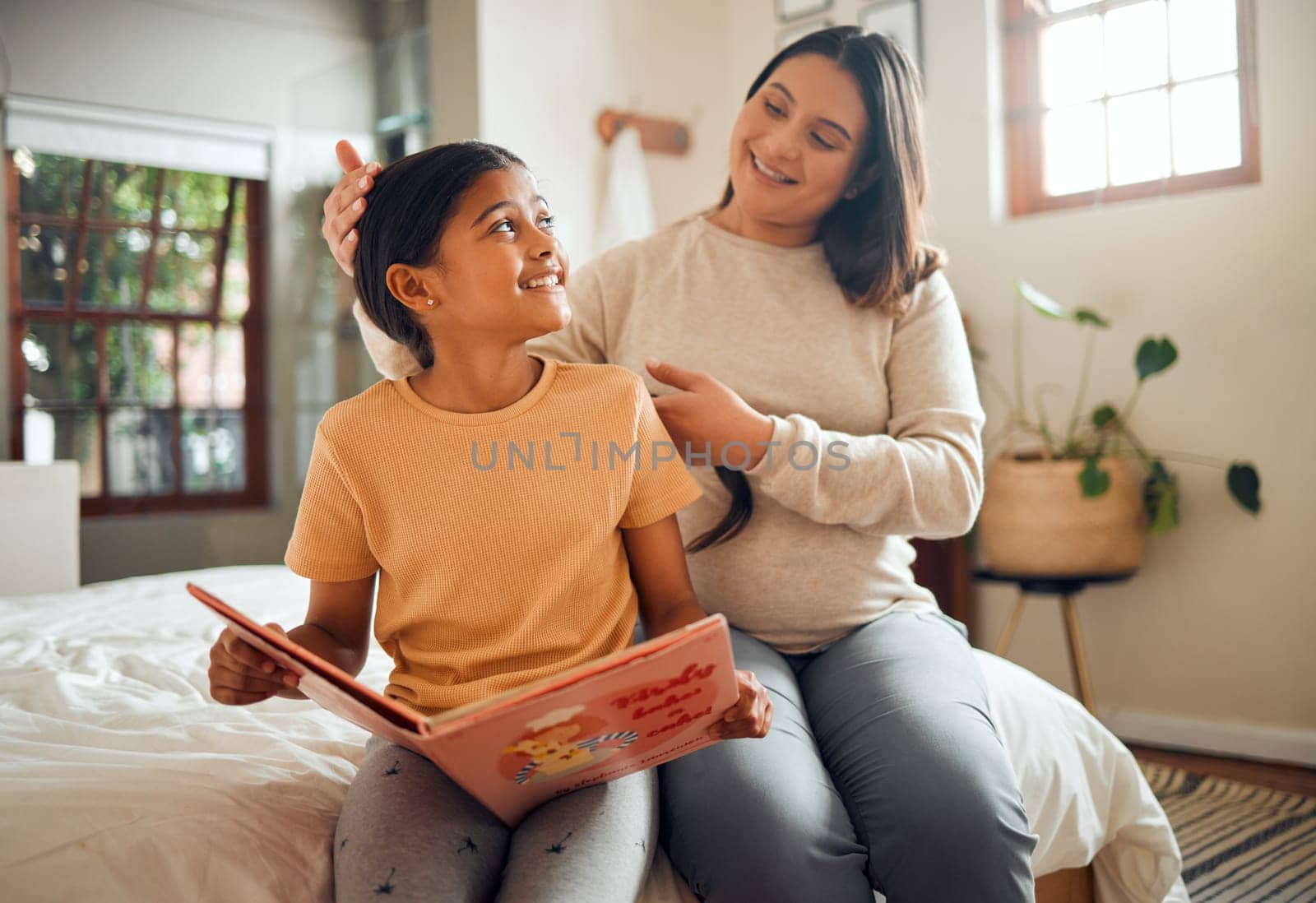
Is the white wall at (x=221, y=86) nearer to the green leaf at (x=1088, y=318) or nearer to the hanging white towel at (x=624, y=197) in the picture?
the hanging white towel at (x=624, y=197)

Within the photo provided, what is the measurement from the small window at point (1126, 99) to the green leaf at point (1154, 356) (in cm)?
50

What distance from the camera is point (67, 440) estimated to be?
11.7 feet

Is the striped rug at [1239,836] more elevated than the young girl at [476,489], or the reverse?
the young girl at [476,489]

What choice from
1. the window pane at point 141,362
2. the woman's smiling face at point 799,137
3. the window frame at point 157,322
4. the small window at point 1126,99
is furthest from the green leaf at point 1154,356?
the window pane at point 141,362

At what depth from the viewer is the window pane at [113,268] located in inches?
142

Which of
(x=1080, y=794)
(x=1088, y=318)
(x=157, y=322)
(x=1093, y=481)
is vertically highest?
(x=157, y=322)

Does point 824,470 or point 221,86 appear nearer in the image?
point 824,470

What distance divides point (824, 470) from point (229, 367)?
10.8 feet

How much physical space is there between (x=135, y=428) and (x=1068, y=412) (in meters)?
3.01

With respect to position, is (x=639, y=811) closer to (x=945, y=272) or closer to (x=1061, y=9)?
(x=945, y=272)

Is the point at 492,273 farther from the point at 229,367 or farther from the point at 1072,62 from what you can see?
the point at 229,367

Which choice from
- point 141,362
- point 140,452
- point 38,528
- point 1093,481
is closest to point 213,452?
point 140,452

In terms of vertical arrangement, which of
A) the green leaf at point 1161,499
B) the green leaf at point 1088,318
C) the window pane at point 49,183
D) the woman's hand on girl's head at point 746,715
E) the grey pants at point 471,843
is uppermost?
the window pane at point 49,183

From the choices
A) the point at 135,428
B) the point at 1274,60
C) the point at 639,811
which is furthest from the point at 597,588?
the point at 135,428
